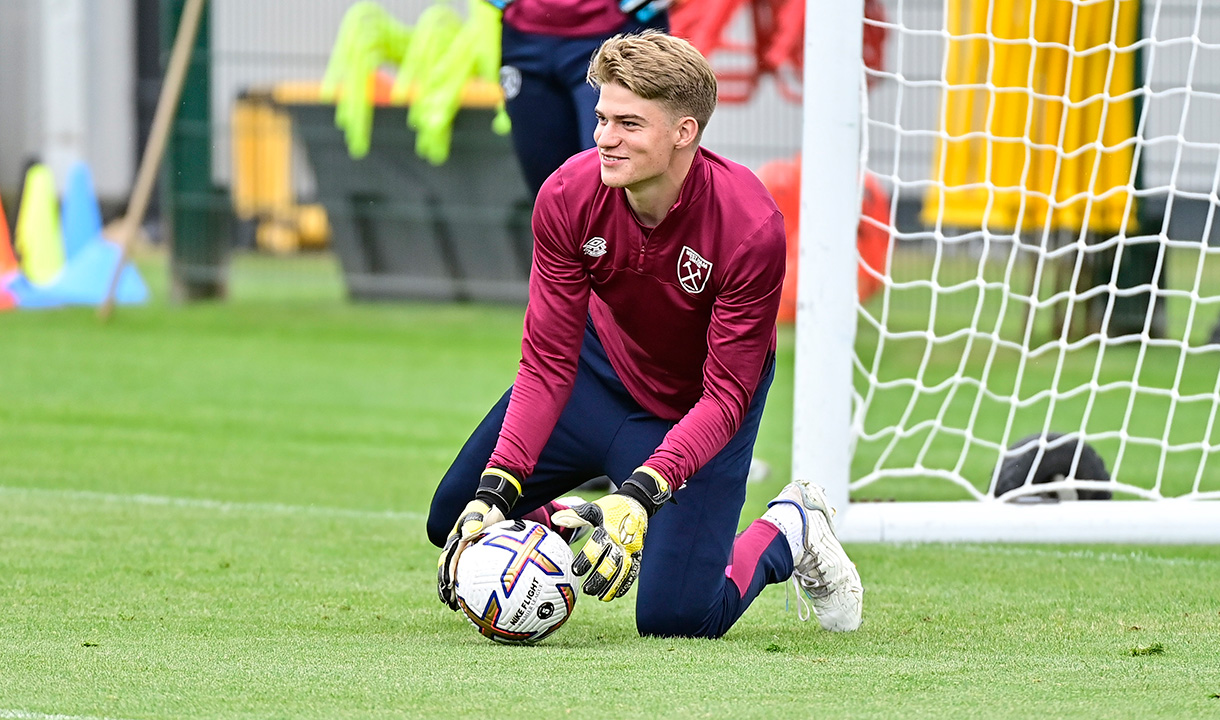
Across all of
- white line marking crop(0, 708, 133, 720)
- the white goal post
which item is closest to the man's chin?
the white goal post

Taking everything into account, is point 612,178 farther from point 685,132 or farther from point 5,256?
point 5,256

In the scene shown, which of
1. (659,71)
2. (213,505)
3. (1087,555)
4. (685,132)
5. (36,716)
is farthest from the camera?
(213,505)

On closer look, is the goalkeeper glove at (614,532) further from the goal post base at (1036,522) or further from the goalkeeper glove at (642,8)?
the goalkeeper glove at (642,8)

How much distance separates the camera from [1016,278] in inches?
539

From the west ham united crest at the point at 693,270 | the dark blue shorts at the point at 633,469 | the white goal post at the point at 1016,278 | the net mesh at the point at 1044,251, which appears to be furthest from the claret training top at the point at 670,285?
the net mesh at the point at 1044,251

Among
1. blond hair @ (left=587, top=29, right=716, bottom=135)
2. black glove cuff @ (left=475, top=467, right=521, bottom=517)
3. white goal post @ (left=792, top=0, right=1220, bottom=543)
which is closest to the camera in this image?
blond hair @ (left=587, top=29, right=716, bottom=135)

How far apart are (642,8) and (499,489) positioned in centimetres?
258

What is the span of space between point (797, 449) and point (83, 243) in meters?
9.39

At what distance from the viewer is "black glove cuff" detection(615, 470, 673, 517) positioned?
3498 millimetres

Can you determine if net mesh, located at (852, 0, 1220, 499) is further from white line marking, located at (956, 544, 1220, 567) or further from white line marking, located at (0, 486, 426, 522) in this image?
white line marking, located at (0, 486, 426, 522)

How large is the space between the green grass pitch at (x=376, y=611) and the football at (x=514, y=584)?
7 centimetres

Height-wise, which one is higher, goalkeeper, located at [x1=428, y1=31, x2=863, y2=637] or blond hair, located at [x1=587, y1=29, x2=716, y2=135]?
blond hair, located at [x1=587, y1=29, x2=716, y2=135]

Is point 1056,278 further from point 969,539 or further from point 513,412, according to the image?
point 513,412

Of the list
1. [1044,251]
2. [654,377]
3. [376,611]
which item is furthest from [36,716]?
[1044,251]
